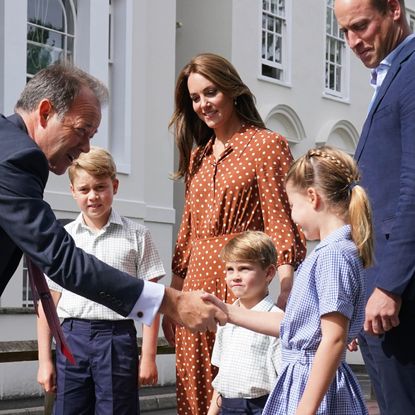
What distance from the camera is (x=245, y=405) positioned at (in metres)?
5.10

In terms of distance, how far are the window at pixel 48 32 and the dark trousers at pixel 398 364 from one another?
9677mm

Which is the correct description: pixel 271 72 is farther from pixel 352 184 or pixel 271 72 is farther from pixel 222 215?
pixel 352 184

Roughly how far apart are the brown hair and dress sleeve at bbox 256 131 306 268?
250 mm

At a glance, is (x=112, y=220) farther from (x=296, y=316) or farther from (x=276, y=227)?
(x=296, y=316)

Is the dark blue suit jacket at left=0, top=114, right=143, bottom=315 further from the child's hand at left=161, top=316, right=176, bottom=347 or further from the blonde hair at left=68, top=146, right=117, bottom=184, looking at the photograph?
the blonde hair at left=68, top=146, right=117, bottom=184

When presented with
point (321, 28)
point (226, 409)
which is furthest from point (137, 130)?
point (226, 409)

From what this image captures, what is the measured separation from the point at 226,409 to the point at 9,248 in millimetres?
1632

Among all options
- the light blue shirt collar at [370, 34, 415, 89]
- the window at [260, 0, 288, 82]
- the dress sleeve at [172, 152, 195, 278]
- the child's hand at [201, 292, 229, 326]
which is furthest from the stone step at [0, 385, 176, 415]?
the light blue shirt collar at [370, 34, 415, 89]

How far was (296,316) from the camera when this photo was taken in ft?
13.3

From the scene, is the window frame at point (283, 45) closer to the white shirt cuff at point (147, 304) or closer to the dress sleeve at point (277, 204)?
the dress sleeve at point (277, 204)

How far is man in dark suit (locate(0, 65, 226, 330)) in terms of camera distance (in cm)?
371

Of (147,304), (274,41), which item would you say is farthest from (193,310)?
(274,41)

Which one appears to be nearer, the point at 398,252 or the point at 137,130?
the point at 398,252

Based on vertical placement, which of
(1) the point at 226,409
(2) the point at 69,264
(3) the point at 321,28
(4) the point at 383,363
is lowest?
(1) the point at 226,409
